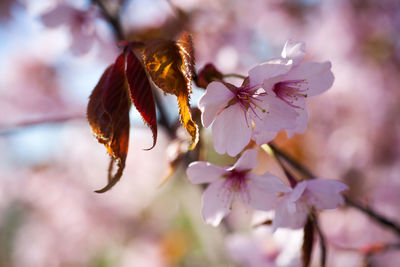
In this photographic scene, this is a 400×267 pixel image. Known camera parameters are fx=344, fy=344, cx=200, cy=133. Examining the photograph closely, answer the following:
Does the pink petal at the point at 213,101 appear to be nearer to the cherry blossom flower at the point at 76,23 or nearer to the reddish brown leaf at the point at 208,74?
the reddish brown leaf at the point at 208,74

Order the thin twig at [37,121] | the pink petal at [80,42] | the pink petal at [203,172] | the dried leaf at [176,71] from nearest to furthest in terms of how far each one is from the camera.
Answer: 1. the dried leaf at [176,71]
2. the pink petal at [203,172]
3. the thin twig at [37,121]
4. the pink petal at [80,42]

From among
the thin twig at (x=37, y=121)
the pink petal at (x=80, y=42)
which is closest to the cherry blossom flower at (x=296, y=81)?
the thin twig at (x=37, y=121)

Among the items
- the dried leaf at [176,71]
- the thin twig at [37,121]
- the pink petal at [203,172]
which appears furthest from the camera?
the thin twig at [37,121]

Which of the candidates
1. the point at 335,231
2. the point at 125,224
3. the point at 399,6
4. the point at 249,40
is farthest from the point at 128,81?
the point at 125,224

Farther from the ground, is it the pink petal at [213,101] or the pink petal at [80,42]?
the pink petal at [213,101]

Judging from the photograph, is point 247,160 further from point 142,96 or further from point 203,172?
point 142,96

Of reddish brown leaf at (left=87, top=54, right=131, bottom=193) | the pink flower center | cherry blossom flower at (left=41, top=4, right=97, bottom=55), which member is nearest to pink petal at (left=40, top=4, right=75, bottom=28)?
cherry blossom flower at (left=41, top=4, right=97, bottom=55)

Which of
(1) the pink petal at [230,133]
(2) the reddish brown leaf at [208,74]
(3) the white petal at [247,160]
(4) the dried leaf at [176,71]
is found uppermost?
(4) the dried leaf at [176,71]

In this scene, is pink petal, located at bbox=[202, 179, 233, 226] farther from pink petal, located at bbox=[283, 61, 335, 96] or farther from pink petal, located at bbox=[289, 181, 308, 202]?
pink petal, located at bbox=[283, 61, 335, 96]
